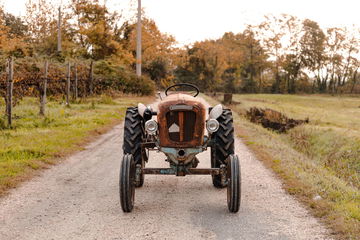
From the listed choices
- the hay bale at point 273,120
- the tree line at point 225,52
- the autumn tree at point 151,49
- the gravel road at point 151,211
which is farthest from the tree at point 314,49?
the gravel road at point 151,211

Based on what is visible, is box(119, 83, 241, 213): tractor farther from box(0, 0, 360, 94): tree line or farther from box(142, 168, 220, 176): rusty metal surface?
box(0, 0, 360, 94): tree line

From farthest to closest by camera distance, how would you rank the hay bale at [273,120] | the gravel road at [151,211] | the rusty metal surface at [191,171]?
the hay bale at [273,120], the rusty metal surface at [191,171], the gravel road at [151,211]

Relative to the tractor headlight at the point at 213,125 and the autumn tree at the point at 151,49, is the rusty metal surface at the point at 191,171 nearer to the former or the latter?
the tractor headlight at the point at 213,125

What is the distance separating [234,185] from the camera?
220 inches

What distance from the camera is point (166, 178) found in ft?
26.0

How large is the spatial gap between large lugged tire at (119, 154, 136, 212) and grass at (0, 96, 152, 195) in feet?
6.91

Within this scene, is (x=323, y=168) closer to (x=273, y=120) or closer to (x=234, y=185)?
(x=234, y=185)

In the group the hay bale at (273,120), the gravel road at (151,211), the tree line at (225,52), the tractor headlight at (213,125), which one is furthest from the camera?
the tree line at (225,52)

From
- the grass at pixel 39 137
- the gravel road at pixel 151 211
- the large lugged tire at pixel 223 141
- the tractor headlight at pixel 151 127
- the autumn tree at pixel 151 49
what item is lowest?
the gravel road at pixel 151 211

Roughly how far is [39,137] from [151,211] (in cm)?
654

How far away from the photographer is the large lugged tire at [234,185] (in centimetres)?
560

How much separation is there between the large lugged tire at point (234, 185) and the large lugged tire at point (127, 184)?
1232mm

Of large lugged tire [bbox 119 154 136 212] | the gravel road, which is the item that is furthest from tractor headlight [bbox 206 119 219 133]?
large lugged tire [bbox 119 154 136 212]

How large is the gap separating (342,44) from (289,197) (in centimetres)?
6638
